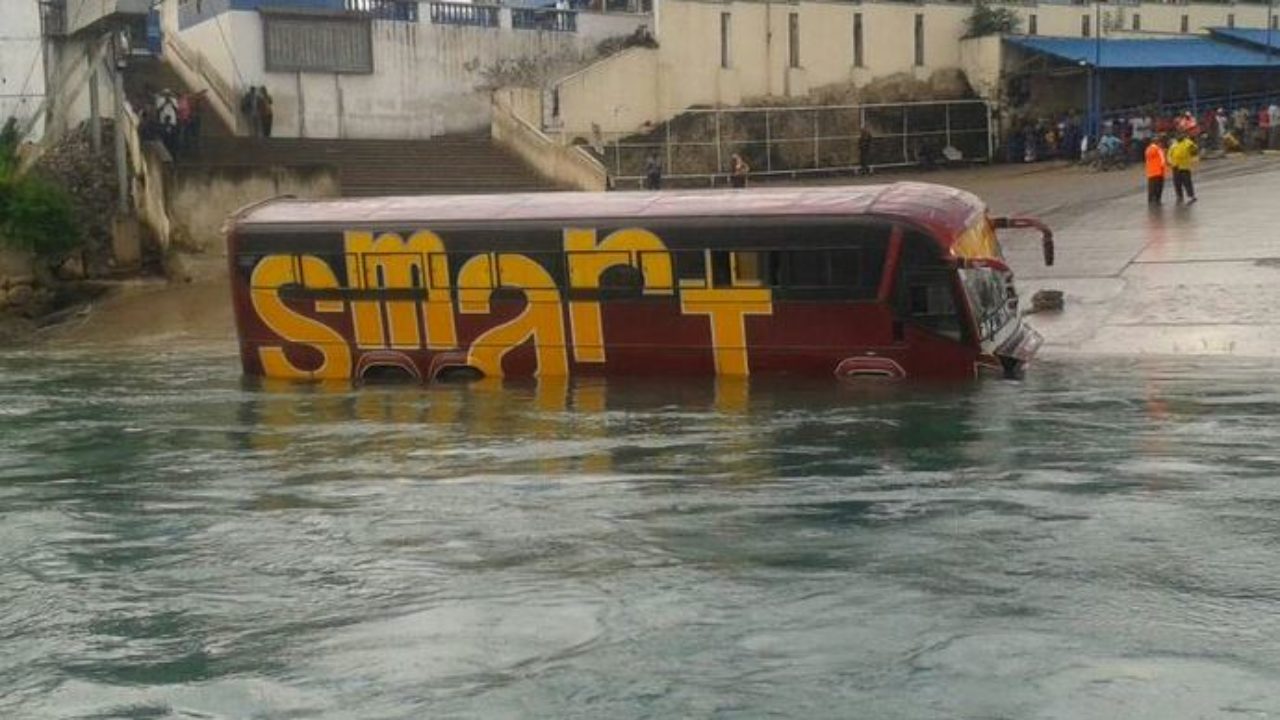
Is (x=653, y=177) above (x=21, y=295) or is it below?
above

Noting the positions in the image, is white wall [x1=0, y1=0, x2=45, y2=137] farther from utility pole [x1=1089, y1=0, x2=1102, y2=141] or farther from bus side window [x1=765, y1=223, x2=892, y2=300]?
utility pole [x1=1089, y1=0, x2=1102, y2=141]

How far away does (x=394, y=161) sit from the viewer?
115ft

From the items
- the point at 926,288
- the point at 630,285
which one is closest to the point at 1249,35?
the point at 926,288

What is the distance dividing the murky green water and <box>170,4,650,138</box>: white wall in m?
20.9

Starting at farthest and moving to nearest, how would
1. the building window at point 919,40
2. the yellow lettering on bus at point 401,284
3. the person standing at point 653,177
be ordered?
the building window at point 919,40
the person standing at point 653,177
the yellow lettering on bus at point 401,284

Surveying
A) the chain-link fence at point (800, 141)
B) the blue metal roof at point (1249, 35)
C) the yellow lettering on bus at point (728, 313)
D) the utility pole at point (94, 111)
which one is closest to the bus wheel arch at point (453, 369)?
the yellow lettering on bus at point (728, 313)

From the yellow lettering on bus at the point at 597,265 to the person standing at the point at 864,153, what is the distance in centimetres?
2326

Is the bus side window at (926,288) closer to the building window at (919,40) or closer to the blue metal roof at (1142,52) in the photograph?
the blue metal roof at (1142,52)

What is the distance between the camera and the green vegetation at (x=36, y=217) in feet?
96.6

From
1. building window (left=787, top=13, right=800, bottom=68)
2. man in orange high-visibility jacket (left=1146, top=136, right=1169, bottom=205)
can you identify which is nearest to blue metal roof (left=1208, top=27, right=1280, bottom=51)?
building window (left=787, top=13, right=800, bottom=68)

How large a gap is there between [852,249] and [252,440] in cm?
669

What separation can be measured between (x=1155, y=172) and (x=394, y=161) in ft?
52.3

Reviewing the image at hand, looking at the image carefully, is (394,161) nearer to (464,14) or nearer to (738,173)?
(464,14)

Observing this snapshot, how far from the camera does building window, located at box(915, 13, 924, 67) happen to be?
4444cm
